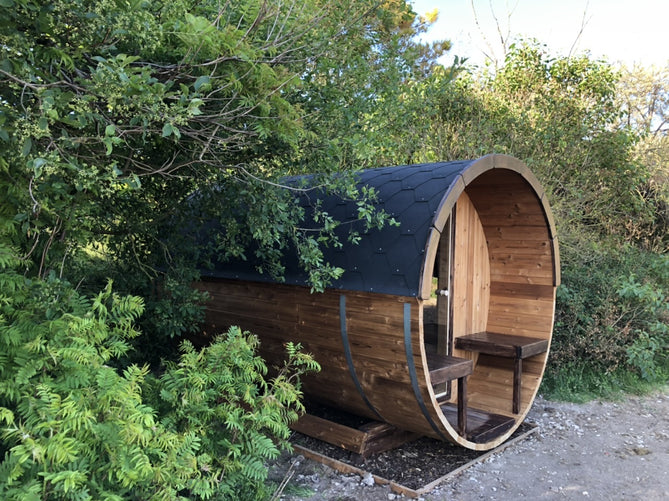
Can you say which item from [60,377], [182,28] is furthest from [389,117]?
[60,377]

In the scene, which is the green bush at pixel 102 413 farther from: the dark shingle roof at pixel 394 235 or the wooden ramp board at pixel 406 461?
the wooden ramp board at pixel 406 461

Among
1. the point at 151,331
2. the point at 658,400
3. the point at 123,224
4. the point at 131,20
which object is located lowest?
the point at 658,400

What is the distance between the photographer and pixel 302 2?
3.42 metres

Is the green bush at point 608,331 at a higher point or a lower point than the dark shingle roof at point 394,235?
lower

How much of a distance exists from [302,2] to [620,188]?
6887mm

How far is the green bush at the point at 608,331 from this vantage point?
6.93 metres

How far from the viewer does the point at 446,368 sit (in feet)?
14.2

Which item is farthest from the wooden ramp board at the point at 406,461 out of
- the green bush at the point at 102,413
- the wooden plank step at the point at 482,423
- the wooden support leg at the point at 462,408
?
the green bush at the point at 102,413

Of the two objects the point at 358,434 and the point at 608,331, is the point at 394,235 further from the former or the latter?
the point at 608,331

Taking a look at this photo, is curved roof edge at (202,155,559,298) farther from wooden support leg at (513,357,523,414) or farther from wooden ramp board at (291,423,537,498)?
wooden support leg at (513,357,523,414)

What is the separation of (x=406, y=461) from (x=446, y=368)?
0.93m

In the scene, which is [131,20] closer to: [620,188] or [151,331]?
[151,331]

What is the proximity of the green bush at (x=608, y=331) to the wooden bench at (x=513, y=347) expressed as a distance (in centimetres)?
173

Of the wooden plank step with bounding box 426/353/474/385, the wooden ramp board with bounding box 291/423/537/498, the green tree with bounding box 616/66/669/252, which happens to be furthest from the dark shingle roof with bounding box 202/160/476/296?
the green tree with bounding box 616/66/669/252
